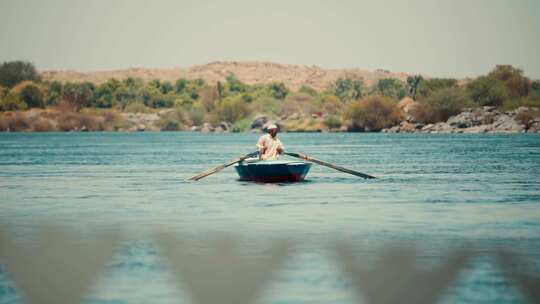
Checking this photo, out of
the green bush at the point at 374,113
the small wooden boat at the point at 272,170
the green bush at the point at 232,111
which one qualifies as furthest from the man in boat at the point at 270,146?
the green bush at the point at 232,111

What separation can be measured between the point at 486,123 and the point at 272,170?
11940cm

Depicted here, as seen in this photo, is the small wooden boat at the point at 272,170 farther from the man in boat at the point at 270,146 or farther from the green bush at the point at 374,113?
the green bush at the point at 374,113

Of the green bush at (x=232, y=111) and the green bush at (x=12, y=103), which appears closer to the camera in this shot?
the green bush at (x=12, y=103)

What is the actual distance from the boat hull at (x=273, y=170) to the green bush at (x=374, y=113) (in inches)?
4997

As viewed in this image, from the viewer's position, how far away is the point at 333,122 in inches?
7215

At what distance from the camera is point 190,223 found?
26.3 metres

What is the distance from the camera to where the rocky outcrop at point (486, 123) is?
14788 cm

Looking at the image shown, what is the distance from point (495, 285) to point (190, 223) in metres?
10.9

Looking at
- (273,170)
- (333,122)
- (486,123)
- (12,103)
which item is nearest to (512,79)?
(486,123)

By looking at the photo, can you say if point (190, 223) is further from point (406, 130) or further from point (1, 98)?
point (1, 98)

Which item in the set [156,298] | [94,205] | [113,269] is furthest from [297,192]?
[156,298]

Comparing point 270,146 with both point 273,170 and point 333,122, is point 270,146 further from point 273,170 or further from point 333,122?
point 333,122

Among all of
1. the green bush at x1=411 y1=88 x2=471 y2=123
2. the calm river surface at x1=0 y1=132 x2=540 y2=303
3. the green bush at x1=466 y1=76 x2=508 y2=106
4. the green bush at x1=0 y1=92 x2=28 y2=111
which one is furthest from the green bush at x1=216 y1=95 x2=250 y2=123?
the calm river surface at x1=0 y1=132 x2=540 y2=303

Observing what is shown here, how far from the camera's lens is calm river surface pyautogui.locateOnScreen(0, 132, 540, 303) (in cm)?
1692
